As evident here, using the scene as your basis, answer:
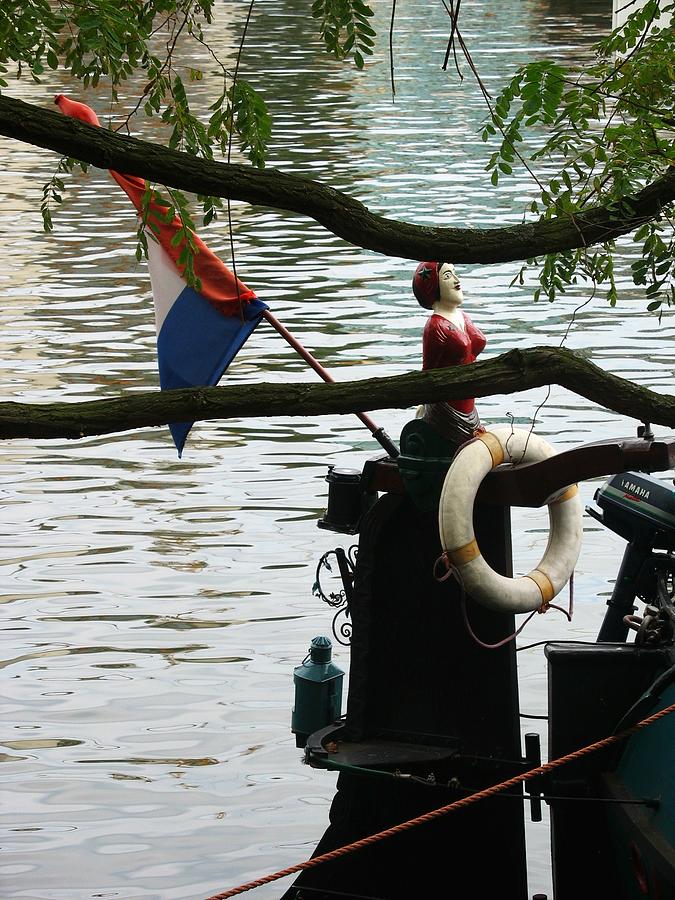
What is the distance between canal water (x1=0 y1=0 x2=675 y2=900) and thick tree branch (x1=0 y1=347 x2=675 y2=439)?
273 millimetres

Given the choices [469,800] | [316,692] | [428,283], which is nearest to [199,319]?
[428,283]

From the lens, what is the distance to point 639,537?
22.1ft

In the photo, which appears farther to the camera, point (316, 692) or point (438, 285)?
point (316, 692)

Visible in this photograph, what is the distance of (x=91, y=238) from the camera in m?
23.5

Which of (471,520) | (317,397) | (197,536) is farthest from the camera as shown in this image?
(197,536)

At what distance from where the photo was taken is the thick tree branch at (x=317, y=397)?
5.07m

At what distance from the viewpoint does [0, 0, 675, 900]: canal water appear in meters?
7.98

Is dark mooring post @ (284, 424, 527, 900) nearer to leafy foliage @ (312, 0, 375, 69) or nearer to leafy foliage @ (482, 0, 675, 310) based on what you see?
leafy foliage @ (482, 0, 675, 310)

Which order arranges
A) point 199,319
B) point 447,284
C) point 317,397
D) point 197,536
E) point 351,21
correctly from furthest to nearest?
point 197,536 < point 199,319 < point 447,284 < point 351,21 < point 317,397

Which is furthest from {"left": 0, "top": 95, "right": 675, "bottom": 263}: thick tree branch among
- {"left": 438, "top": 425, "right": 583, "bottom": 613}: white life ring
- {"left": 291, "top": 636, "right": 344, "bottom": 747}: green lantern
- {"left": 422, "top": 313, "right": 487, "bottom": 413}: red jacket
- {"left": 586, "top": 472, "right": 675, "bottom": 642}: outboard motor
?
{"left": 291, "top": 636, "right": 344, "bottom": 747}: green lantern

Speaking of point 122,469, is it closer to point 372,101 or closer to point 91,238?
point 91,238

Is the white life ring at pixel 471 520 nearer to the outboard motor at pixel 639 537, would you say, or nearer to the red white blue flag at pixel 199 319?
the outboard motor at pixel 639 537

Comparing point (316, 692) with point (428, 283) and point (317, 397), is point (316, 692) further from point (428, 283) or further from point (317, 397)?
point (317, 397)

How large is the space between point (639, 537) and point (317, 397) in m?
2.07
